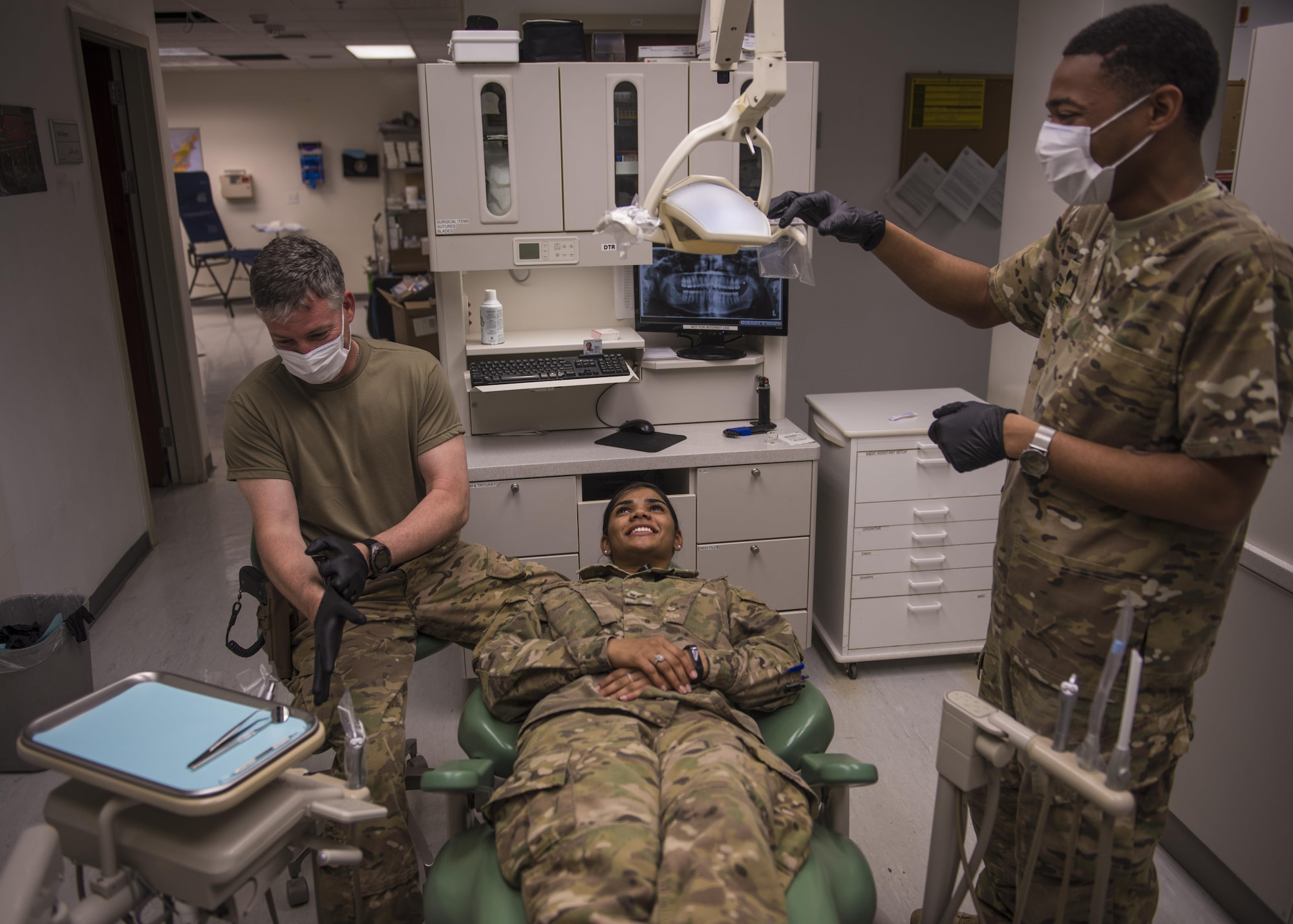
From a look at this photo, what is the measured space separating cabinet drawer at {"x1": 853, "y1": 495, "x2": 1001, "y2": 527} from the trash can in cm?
227

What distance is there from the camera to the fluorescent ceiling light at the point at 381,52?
8.89 m

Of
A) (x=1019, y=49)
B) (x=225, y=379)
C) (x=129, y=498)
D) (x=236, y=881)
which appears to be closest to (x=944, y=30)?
(x=1019, y=49)

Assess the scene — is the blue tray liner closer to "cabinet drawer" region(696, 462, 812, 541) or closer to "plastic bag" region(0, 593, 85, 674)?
"plastic bag" region(0, 593, 85, 674)

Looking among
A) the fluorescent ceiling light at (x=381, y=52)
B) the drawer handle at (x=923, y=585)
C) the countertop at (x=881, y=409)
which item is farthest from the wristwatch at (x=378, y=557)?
the fluorescent ceiling light at (x=381, y=52)

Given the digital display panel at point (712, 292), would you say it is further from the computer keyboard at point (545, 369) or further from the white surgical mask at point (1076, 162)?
the white surgical mask at point (1076, 162)

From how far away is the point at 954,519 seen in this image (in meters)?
2.85

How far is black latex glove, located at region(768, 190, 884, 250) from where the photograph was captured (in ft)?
5.97

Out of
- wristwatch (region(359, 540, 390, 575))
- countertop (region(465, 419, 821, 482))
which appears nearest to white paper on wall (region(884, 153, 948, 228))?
countertop (region(465, 419, 821, 482))

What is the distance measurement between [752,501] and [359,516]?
125 cm

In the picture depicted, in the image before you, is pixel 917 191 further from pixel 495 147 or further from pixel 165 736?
pixel 165 736

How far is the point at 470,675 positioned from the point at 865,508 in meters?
1.33

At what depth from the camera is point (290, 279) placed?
1.88 metres

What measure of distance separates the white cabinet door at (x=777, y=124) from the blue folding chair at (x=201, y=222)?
26.1 ft

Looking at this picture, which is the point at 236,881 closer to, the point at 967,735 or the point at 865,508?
the point at 967,735
